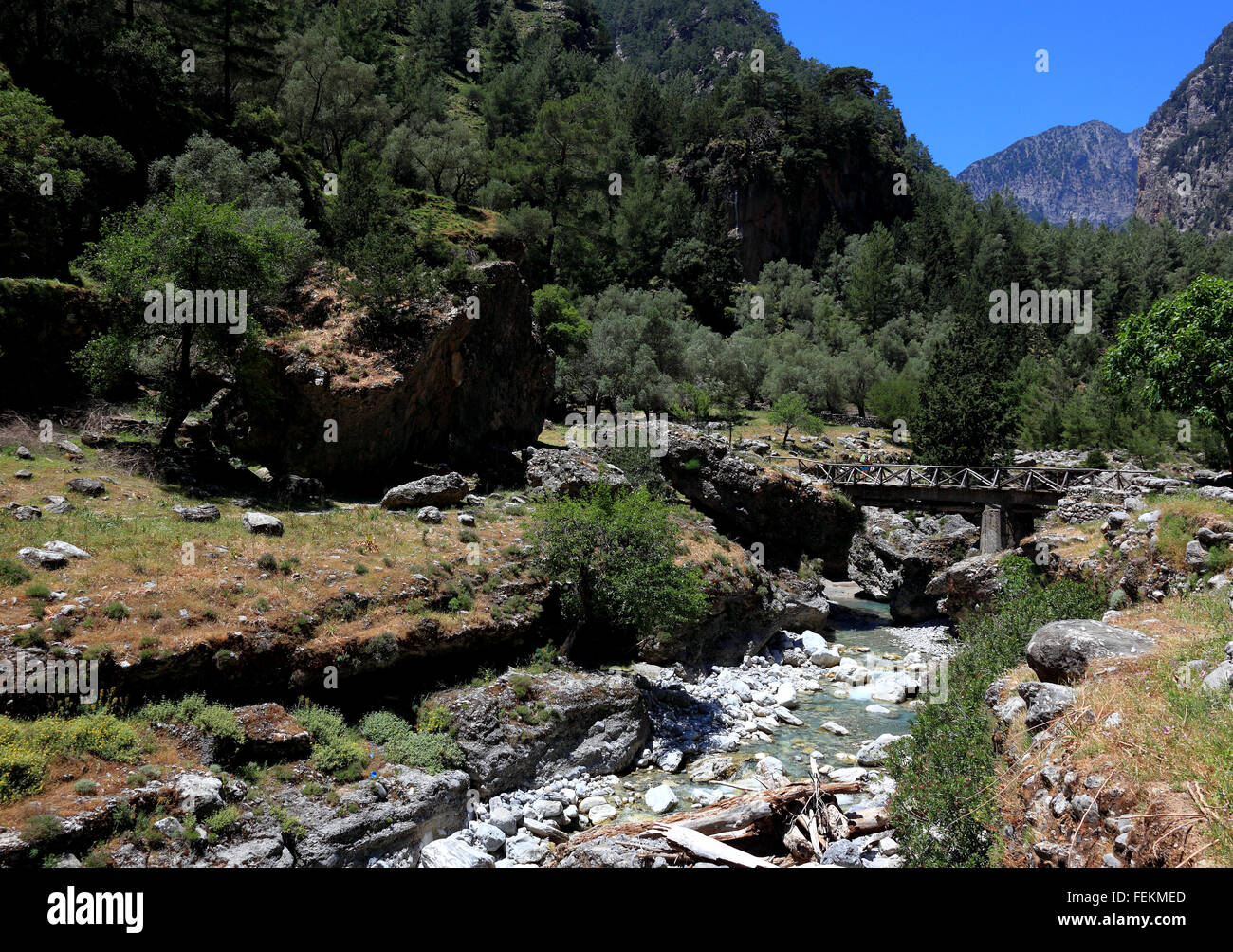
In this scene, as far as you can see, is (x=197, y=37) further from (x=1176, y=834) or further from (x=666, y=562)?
(x=1176, y=834)

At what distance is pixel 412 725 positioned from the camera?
737 inches

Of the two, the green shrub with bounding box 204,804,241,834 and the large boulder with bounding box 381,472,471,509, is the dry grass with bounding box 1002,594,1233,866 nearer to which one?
the green shrub with bounding box 204,804,241,834

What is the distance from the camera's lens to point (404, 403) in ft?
103

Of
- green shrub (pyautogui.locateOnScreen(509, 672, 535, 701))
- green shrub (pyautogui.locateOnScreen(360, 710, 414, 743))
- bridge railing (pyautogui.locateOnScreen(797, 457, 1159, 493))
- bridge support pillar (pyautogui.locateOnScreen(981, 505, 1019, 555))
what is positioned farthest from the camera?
bridge support pillar (pyautogui.locateOnScreen(981, 505, 1019, 555))

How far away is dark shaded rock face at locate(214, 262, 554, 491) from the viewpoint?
95.6 feet

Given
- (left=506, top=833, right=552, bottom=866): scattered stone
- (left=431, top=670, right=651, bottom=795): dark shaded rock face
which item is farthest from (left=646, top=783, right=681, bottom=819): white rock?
(left=506, top=833, right=552, bottom=866): scattered stone

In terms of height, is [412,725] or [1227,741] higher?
[1227,741]

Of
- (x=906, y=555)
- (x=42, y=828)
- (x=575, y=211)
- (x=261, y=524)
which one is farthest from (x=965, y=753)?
(x=575, y=211)

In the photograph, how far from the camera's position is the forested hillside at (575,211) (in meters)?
30.4

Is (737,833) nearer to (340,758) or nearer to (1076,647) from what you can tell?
(1076,647)

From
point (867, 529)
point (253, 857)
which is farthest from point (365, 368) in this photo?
point (867, 529)

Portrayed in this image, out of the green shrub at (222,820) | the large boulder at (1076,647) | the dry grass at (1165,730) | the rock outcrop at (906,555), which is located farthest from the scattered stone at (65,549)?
the rock outcrop at (906,555)

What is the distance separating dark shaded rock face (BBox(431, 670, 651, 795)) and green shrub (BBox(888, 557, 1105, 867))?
7352 millimetres

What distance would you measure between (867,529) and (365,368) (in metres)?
31.3
